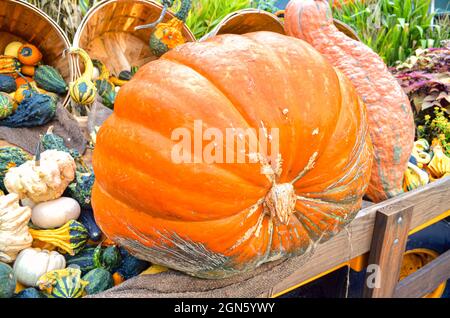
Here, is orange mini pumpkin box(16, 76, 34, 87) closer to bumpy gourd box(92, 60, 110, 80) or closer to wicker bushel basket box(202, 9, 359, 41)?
bumpy gourd box(92, 60, 110, 80)

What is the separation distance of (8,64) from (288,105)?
69.0 inches

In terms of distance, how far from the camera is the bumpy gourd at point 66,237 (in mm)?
1088

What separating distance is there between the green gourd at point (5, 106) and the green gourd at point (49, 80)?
Result: 0.29m

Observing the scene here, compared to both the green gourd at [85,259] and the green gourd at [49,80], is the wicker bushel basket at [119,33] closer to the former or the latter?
the green gourd at [49,80]

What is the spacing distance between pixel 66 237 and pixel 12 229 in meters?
0.14

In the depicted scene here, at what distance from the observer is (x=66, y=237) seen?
3.57ft

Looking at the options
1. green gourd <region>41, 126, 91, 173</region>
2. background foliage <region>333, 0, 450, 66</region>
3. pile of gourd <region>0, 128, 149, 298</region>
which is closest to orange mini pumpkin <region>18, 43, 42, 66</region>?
green gourd <region>41, 126, 91, 173</region>

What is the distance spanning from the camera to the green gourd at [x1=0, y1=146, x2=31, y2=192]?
1.27 metres

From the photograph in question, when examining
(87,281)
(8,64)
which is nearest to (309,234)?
(87,281)

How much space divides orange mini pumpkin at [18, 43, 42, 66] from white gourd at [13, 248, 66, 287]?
4.42ft

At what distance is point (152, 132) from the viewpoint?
0.79m

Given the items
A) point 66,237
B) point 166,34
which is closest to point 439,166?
point 166,34

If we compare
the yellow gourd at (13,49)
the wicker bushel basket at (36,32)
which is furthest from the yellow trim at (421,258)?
the yellow gourd at (13,49)

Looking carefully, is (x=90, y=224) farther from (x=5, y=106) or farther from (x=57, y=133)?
(x=5, y=106)
